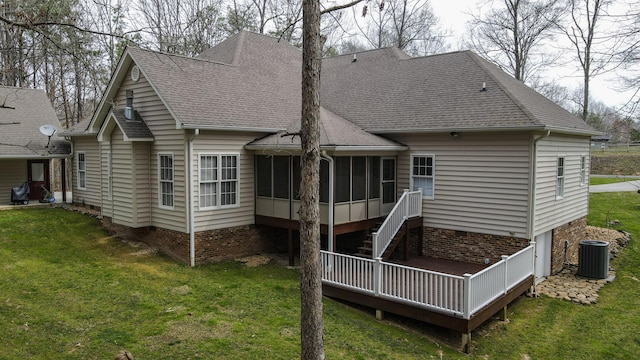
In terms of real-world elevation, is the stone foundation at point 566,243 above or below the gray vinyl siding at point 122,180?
below

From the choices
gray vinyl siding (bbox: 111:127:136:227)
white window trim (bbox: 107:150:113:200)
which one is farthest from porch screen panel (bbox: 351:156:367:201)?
white window trim (bbox: 107:150:113:200)

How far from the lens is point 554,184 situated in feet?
45.2

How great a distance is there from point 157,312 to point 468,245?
28.9 ft

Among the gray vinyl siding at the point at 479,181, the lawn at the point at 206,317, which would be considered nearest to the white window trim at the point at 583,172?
the lawn at the point at 206,317

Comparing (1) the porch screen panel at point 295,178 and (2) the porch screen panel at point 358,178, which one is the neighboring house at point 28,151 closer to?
(1) the porch screen panel at point 295,178

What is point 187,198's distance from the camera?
12.8 meters

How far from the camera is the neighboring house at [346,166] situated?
12789mm

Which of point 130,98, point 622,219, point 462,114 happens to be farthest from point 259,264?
point 622,219

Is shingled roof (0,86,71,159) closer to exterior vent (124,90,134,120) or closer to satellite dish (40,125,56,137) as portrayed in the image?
satellite dish (40,125,56,137)

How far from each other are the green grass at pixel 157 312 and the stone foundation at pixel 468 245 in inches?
167

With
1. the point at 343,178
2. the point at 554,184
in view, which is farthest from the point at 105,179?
the point at 554,184

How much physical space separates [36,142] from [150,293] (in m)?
14.2

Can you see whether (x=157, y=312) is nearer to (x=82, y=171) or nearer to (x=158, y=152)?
(x=158, y=152)

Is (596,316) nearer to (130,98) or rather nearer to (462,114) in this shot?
(462,114)
